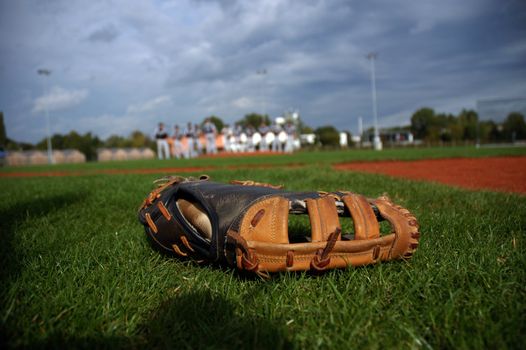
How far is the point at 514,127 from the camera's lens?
25797 millimetres

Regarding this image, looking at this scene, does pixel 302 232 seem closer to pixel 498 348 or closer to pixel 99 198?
pixel 498 348

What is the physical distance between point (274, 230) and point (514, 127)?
3139cm

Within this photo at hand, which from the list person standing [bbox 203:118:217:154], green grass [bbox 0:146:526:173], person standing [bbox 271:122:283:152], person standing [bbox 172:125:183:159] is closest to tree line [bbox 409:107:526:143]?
green grass [bbox 0:146:526:173]

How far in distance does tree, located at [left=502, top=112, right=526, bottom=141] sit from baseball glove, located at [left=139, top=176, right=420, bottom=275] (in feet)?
98.3

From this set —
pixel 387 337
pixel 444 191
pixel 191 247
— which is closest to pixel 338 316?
pixel 387 337

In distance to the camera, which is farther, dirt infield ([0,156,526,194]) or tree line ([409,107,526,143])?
tree line ([409,107,526,143])

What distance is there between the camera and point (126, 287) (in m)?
1.41

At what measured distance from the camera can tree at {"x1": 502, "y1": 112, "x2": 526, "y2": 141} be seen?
24906mm

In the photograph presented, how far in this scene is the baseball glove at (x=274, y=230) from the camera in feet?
4.64

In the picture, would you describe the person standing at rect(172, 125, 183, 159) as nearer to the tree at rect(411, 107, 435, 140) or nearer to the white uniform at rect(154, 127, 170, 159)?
the white uniform at rect(154, 127, 170, 159)

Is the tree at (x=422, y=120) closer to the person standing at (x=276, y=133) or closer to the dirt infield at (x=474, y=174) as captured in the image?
the person standing at (x=276, y=133)

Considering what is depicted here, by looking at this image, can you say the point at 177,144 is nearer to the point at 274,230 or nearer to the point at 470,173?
the point at 470,173

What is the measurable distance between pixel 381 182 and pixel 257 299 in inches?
141

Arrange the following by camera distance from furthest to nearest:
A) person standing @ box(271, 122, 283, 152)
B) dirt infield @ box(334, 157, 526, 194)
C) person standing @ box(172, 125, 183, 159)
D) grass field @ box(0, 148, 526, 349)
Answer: person standing @ box(271, 122, 283, 152) → person standing @ box(172, 125, 183, 159) → dirt infield @ box(334, 157, 526, 194) → grass field @ box(0, 148, 526, 349)
